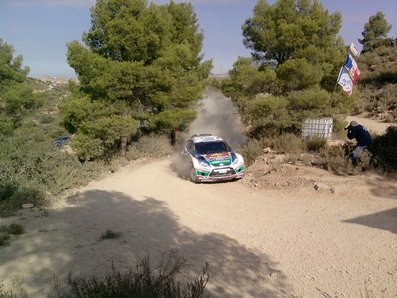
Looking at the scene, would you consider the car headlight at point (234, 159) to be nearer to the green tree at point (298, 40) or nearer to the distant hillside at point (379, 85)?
the green tree at point (298, 40)

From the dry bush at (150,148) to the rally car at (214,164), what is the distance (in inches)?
221

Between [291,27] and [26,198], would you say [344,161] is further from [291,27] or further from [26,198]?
[26,198]

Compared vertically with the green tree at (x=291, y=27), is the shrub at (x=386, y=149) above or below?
below

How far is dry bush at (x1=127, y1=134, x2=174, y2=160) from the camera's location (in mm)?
19531

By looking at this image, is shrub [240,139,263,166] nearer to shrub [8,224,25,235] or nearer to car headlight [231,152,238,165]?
car headlight [231,152,238,165]

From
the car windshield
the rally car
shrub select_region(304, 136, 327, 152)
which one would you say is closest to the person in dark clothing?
shrub select_region(304, 136, 327, 152)

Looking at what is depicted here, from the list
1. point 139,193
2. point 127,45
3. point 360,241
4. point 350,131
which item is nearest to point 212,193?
point 139,193

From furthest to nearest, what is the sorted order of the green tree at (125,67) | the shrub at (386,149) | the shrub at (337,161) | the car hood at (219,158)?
the green tree at (125,67)
the car hood at (219,158)
the shrub at (337,161)
the shrub at (386,149)

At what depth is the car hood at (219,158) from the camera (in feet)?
44.1

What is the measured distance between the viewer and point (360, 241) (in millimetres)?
7387

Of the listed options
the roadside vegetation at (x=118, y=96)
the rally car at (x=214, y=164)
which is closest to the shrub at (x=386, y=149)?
the rally car at (x=214, y=164)

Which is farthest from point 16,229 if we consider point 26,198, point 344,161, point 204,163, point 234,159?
point 344,161

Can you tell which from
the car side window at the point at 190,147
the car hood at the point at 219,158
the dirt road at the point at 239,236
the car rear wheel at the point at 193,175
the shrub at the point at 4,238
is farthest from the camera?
the car side window at the point at 190,147

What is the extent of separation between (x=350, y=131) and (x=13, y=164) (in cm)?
1169
